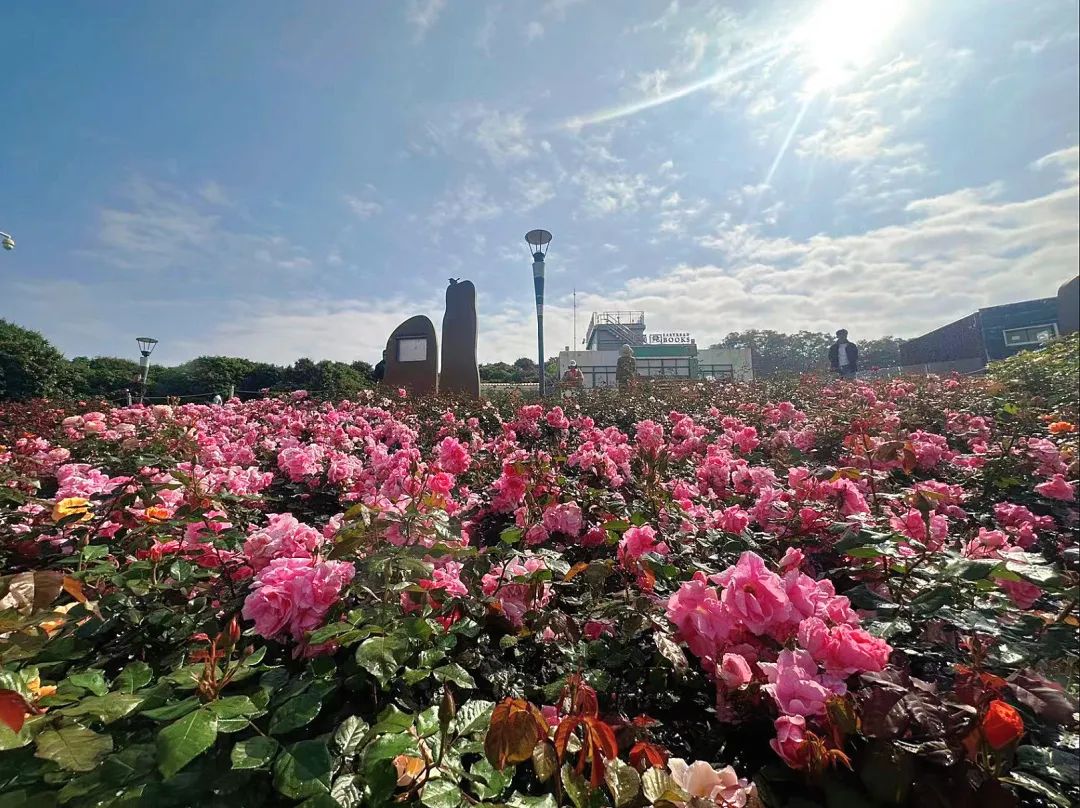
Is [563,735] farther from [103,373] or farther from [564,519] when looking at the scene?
[103,373]

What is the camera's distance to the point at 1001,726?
2.17ft

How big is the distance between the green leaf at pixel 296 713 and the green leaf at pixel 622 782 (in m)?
0.41

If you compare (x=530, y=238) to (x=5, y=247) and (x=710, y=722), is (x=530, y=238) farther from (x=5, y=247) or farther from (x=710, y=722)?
(x=5, y=247)

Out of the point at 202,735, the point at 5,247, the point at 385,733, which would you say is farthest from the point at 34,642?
the point at 5,247

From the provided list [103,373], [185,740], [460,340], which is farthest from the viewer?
[103,373]

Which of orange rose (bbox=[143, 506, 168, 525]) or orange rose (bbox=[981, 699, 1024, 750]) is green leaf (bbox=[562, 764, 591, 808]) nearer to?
orange rose (bbox=[981, 699, 1024, 750])

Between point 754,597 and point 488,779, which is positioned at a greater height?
point 754,597

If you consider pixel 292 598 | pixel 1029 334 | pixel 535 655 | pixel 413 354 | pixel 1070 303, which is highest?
pixel 413 354

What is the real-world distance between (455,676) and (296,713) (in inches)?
10.4

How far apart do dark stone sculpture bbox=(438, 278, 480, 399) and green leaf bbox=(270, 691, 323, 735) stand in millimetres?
11478

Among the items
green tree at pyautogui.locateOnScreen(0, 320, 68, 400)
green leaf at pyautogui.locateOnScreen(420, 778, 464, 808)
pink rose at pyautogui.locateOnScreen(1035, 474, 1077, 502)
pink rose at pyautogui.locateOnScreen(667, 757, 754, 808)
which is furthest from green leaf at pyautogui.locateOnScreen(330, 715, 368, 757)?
green tree at pyautogui.locateOnScreen(0, 320, 68, 400)

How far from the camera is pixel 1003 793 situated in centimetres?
66

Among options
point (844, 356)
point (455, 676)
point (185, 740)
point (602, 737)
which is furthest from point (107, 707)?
point (844, 356)

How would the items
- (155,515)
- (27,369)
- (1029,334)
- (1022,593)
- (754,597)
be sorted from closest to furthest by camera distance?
1. (754,597)
2. (1022,593)
3. (155,515)
4. (1029,334)
5. (27,369)
